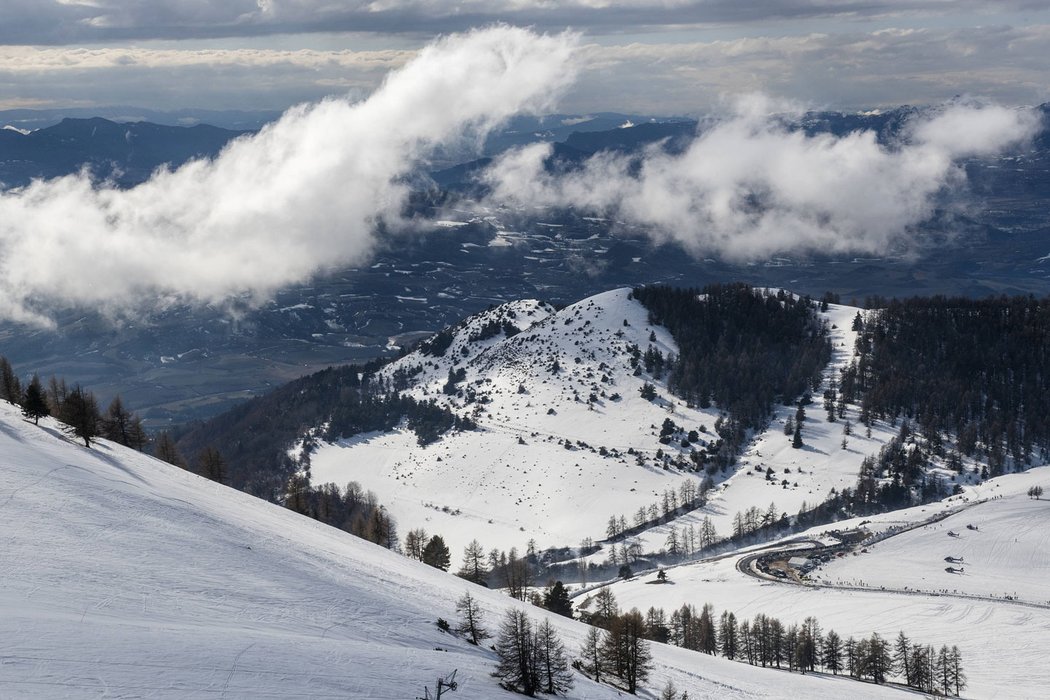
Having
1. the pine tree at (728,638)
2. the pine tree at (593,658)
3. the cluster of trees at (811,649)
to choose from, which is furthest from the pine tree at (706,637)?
the pine tree at (593,658)

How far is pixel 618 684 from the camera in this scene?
67.6m

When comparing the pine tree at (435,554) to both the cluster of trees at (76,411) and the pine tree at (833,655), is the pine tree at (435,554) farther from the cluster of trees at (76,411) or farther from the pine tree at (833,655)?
the pine tree at (833,655)

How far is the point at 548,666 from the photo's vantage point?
57.7 m

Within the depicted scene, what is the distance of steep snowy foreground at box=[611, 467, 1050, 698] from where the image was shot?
382 feet

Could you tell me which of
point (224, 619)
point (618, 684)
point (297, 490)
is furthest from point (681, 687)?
point (297, 490)

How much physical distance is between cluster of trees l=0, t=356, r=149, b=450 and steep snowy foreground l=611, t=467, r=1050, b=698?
81.9 m

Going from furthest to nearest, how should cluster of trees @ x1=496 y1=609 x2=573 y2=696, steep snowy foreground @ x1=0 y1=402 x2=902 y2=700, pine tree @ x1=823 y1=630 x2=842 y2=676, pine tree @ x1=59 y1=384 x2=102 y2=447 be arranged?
pine tree @ x1=823 y1=630 x2=842 y2=676, pine tree @ x1=59 y1=384 x2=102 y2=447, cluster of trees @ x1=496 y1=609 x2=573 y2=696, steep snowy foreground @ x1=0 y1=402 x2=902 y2=700

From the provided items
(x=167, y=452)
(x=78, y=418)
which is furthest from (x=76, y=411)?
(x=167, y=452)

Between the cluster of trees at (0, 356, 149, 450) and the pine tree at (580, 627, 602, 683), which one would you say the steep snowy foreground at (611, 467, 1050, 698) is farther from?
the cluster of trees at (0, 356, 149, 450)

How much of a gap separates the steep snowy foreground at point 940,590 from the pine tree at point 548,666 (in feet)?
211

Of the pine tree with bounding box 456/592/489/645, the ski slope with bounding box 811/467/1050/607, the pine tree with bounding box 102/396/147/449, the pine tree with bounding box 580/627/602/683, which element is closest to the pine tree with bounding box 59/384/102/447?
the pine tree with bounding box 102/396/147/449

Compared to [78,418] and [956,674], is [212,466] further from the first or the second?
[956,674]

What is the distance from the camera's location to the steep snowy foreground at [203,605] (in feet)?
140

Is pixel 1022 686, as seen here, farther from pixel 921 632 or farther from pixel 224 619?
pixel 224 619
